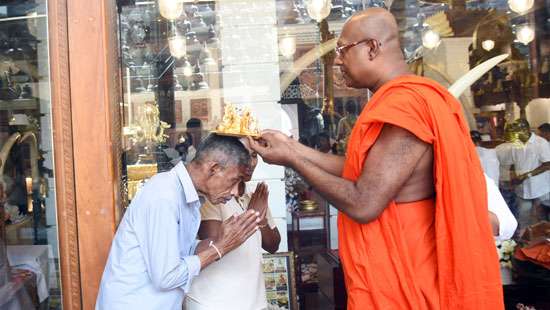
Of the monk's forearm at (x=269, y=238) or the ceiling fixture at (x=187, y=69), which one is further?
the ceiling fixture at (x=187, y=69)

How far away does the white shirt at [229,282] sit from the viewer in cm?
228

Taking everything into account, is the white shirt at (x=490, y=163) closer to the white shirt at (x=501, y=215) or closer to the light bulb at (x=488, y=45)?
the light bulb at (x=488, y=45)

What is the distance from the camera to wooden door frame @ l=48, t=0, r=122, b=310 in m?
2.30

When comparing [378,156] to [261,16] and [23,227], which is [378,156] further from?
[261,16]

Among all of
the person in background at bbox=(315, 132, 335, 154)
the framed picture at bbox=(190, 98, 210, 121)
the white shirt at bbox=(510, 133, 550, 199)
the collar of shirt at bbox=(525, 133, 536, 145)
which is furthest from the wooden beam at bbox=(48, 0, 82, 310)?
the collar of shirt at bbox=(525, 133, 536, 145)

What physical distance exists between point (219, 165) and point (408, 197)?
661 mm

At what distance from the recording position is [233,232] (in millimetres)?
2068

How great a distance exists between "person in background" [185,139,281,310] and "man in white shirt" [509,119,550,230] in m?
4.52

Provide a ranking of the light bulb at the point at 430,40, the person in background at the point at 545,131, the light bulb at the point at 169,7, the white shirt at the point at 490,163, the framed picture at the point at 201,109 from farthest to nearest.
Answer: the light bulb at the point at 430,40, the person in background at the point at 545,131, the white shirt at the point at 490,163, the framed picture at the point at 201,109, the light bulb at the point at 169,7

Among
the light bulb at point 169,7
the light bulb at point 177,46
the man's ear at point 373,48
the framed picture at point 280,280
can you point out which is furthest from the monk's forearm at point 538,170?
the man's ear at point 373,48

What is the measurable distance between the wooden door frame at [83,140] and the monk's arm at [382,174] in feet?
3.32

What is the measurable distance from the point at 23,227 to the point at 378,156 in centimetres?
182

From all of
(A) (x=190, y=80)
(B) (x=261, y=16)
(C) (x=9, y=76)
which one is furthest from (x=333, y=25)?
(C) (x=9, y=76)

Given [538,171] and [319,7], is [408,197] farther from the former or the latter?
[538,171]
